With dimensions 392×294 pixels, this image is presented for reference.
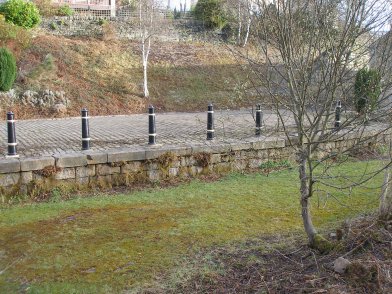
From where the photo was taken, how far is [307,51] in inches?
149

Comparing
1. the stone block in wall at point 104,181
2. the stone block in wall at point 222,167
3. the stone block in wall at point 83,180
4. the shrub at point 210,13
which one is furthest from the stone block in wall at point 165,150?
the shrub at point 210,13

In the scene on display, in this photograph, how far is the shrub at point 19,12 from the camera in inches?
708

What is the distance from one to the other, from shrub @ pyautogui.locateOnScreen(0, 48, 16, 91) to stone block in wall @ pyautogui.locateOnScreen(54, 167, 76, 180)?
29.8ft

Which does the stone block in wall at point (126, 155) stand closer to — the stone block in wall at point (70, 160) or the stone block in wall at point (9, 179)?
the stone block in wall at point (70, 160)

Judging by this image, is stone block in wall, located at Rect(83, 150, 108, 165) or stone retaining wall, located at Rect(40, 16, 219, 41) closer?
stone block in wall, located at Rect(83, 150, 108, 165)

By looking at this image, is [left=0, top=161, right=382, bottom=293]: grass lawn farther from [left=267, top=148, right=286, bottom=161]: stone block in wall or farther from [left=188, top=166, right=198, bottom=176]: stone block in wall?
[left=267, top=148, right=286, bottom=161]: stone block in wall

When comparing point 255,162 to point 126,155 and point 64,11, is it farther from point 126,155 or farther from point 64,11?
point 64,11

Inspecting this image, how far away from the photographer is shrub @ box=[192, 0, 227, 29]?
25.6m

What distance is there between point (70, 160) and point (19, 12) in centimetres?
1395

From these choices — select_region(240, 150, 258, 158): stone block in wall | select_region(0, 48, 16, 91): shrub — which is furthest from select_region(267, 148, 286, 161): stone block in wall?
select_region(0, 48, 16, 91): shrub

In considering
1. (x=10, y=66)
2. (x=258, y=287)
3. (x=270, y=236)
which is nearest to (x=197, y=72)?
(x=10, y=66)

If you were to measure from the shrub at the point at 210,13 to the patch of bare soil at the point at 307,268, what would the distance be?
22.9 m

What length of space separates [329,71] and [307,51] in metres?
0.39

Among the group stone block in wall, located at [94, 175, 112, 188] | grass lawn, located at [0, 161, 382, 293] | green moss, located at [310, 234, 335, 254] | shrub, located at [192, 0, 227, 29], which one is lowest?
grass lawn, located at [0, 161, 382, 293]
